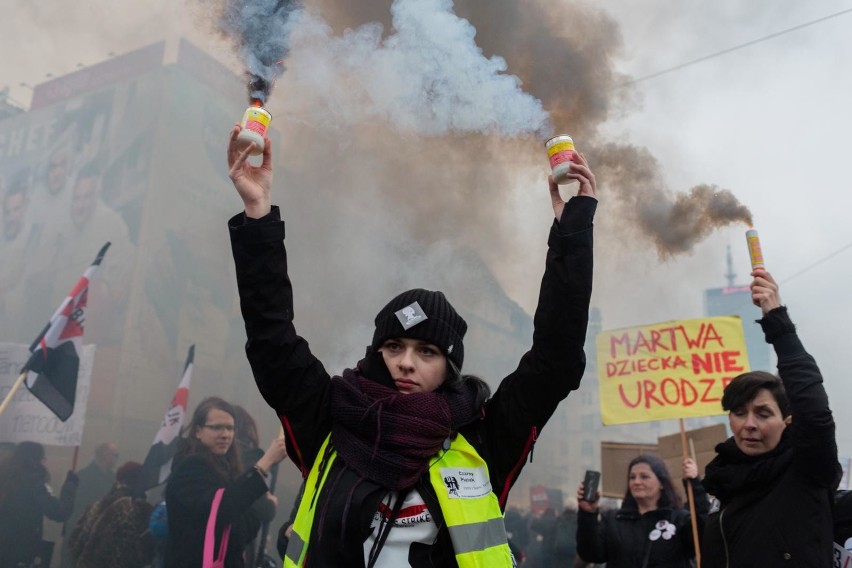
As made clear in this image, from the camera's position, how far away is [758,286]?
2.42m

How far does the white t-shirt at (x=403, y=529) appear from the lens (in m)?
1.38

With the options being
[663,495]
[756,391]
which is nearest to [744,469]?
[756,391]

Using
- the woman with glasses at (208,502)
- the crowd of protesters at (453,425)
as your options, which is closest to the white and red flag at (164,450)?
the woman with glasses at (208,502)

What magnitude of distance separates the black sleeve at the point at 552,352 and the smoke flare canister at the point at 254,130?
754 mm

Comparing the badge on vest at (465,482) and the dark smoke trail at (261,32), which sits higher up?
the dark smoke trail at (261,32)

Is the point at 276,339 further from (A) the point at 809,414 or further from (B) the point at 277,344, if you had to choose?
(A) the point at 809,414

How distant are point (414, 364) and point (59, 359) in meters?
4.79

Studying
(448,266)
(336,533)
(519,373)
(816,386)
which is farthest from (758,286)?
(448,266)

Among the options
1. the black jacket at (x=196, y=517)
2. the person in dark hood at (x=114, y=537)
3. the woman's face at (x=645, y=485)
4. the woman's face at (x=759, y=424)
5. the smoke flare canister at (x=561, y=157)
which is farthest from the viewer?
the person in dark hood at (x=114, y=537)

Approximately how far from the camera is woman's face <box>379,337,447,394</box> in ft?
5.22

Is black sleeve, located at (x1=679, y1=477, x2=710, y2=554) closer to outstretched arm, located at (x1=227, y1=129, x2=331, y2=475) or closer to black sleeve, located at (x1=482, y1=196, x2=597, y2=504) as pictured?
black sleeve, located at (x1=482, y1=196, x2=597, y2=504)

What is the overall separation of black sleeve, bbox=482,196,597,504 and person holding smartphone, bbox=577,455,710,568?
222cm

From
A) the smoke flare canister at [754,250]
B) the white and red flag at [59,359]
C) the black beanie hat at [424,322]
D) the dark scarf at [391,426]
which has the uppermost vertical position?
the white and red flag at [59,359]

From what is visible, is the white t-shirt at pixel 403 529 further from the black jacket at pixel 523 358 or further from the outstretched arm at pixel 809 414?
the outstretched arm at pixel 809 414
